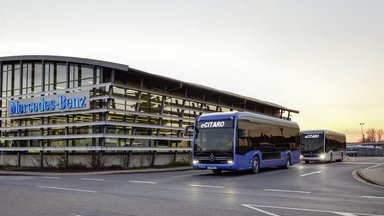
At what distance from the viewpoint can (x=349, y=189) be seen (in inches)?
614

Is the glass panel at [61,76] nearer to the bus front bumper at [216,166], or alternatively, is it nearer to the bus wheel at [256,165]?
the bus front bumper at [216,166]

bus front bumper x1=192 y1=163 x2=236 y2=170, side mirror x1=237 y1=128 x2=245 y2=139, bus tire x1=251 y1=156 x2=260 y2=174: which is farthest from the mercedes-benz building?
side mirror x1=237 y1=128 x2=245 y2=139

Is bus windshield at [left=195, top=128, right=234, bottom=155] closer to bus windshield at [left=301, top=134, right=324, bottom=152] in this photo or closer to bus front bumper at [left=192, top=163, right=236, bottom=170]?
bus front bumper at [left=192, top=163, right=236, bottom=170]

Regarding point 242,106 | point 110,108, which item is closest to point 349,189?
point 110,108

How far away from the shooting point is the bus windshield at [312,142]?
38.8 m

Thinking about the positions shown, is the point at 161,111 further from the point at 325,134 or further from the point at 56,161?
the point at 325,134

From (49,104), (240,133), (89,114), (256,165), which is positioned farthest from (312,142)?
(49,104)

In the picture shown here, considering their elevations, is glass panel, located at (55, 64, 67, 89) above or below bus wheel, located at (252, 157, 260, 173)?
above

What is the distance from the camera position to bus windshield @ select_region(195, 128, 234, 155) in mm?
22516

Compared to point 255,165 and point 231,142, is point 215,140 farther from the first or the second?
point 255,165

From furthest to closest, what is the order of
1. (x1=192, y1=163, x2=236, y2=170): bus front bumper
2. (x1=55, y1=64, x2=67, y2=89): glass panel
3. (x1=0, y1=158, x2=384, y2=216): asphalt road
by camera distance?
(x1=55, y1=64, x2=67, y2=89): glass panel < (x1=192, y1=163, x2=236, y2=170): bus front bumper < (x1=0, y1=158, x2=384, y2=216): asphalt road

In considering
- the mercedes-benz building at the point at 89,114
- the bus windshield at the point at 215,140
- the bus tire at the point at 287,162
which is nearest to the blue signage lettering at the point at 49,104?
the mercedes-benz building at the point at 89,114

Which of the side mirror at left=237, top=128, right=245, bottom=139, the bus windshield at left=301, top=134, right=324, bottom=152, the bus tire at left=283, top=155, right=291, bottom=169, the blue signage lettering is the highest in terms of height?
the blue signage lettering

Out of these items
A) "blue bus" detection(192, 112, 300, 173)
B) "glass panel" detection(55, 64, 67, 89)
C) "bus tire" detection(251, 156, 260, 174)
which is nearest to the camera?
"blue bus" detection(192, 112, 300, 173)
